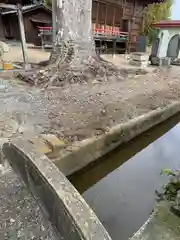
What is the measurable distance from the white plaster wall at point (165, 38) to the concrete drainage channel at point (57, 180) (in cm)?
896

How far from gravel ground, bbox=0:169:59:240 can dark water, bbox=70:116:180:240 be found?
805mm

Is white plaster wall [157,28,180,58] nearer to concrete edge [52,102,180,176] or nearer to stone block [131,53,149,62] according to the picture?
stone block [131,53,149,62]

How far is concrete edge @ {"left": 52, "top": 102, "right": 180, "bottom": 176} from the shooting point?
2.79 meters

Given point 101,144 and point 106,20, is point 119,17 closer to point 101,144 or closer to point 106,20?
point 106,20

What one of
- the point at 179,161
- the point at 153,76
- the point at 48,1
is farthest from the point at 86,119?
the point at 48,1

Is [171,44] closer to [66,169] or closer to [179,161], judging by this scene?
[179,161]

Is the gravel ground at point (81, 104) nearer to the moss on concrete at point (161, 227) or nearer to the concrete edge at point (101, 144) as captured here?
the concrete edge at point (101, 144)

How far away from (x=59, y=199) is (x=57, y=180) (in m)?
0.15

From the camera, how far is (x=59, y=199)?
1.08 meters

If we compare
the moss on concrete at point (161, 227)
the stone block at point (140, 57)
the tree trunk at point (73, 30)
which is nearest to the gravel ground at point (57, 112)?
the moss on concrete at point (161, 227)

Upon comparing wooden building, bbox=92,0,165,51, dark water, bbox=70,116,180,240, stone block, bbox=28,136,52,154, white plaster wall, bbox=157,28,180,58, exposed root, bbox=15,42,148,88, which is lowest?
dark water, bbox=70,116,180,240

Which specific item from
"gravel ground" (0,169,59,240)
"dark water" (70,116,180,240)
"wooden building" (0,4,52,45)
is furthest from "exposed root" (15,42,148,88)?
"wooden building" (0,4,52,45)

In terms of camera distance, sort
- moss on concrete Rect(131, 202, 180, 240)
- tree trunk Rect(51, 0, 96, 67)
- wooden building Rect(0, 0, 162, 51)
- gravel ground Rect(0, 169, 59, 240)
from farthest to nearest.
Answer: wooden building Rect(0, 0, 162, 51)
tree trunk Rect(51, 0, 96, 67)
gravel ground Rect(0, 169, 59, 240)
moss on concrete Rect(131, 202, 180, 240)

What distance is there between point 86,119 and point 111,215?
1.79 m
